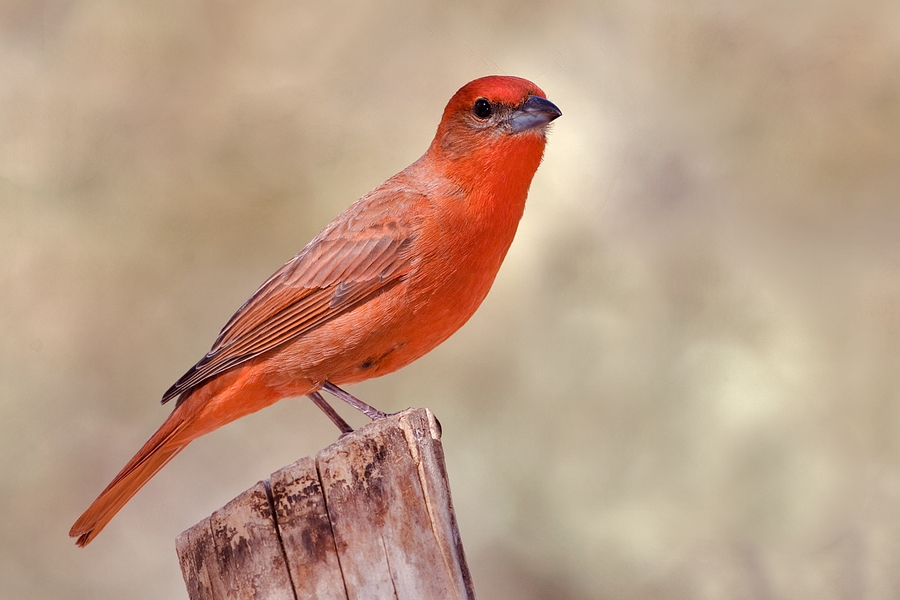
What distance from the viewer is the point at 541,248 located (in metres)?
6.94

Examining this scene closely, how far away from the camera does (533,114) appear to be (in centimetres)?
454

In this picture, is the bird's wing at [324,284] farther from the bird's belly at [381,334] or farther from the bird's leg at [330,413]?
the bird's leg at [330,413]

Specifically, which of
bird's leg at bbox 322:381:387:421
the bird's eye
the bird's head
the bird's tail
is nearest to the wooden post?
bird's leg at bbox 322:381:387:421

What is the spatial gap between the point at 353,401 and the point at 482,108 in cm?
151

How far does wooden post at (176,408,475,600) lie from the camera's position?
2980 mm

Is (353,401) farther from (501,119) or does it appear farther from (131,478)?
(501,119)

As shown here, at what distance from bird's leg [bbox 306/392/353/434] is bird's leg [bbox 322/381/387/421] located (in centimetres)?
17

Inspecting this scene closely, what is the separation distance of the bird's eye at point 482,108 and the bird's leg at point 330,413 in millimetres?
1566

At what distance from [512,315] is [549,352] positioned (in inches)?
14.8

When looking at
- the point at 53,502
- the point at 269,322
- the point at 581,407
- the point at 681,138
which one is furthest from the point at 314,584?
the point at 681,138

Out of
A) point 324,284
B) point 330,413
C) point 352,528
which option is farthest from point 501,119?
point 352,528

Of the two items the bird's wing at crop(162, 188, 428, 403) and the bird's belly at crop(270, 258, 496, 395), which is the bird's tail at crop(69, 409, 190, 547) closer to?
the bird's wing at crop(162, 188, 428, 403)

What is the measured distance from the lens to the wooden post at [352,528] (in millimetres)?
2980

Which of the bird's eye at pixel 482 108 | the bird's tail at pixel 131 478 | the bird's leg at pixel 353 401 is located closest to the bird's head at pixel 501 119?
the bird's eye at pixel 482 108
